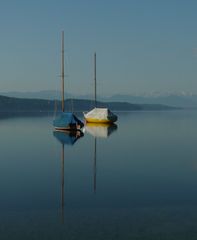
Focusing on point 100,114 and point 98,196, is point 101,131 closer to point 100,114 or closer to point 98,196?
point 100,114

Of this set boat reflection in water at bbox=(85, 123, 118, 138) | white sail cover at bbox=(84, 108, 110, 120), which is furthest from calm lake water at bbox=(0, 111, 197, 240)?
white sail cover at bbox=(84, 108, 110, 120)

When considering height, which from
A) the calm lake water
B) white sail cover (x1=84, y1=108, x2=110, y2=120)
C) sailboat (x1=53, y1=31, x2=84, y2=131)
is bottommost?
the calm lake water

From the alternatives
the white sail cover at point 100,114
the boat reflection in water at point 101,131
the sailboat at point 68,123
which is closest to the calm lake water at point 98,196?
the boat reflection in water at point 101,131

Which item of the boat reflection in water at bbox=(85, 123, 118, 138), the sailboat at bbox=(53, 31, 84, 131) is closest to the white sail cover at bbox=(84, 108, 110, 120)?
the boat reflection in water at bbox=(85, 123, 118, 138)

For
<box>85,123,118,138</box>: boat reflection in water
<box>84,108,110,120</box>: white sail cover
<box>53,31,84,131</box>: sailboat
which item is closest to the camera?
<box>85,123,118,138</box>: boat reflection in water

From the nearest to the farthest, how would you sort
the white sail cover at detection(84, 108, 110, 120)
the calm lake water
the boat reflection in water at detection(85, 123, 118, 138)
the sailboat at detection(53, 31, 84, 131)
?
the calm lake water
the boat reflection in water at detection(85, 123, 118, 138)
the sailboat at detection(53, 31, 84, 131)
the white sail cover at detection(84, 108, 110, 120)

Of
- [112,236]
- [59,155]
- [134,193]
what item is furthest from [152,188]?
[59,155]

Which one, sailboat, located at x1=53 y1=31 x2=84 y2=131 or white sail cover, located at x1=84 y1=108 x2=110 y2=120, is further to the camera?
white sail cover, located at x1=84 y1=108 x2=110 y2=120

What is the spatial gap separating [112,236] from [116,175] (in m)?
8.12

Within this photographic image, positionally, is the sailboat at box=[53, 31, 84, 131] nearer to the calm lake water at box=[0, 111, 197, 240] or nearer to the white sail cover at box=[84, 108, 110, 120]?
the white sail cover at box=[84, 108, 110, 120]

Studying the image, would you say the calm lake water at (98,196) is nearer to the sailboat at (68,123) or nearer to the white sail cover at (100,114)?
the sailboat at (68,123)

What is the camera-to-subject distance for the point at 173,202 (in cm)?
1302

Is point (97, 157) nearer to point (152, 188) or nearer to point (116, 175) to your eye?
point (116, 175)

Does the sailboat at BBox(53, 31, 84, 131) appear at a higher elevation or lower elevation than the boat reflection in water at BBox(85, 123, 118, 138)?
higher
